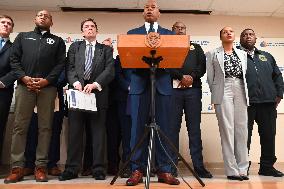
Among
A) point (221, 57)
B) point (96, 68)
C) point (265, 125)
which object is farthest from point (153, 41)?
point (265, 125)

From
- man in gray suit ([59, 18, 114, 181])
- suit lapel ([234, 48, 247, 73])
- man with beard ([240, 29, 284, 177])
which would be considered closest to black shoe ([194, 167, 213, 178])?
man with beard ([240, 29, 284, 177])

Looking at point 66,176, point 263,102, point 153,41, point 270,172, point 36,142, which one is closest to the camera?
point 153,41

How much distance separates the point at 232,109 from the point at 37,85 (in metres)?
1.90

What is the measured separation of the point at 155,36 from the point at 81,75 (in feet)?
3.97

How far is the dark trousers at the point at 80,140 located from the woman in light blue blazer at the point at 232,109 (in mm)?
1179

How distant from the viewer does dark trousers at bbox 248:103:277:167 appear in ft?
11.7

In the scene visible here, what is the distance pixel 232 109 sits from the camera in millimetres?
3184

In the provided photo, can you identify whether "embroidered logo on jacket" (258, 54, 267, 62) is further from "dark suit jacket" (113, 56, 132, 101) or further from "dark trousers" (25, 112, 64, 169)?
"dark trousers" (25, 112, 64, 169)

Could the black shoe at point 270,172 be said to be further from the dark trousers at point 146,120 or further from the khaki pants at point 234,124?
the dark trousers at point 146,120

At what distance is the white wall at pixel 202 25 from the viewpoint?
479 centimetres

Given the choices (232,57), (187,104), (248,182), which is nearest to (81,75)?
(187,104)

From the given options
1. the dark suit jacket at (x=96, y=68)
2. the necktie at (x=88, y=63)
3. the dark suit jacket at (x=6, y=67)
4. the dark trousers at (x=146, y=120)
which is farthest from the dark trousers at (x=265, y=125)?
the dark suit jacket at (x=6, y=67)

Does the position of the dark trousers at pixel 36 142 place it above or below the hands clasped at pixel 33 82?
below

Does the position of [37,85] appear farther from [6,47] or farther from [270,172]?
[270,172]
